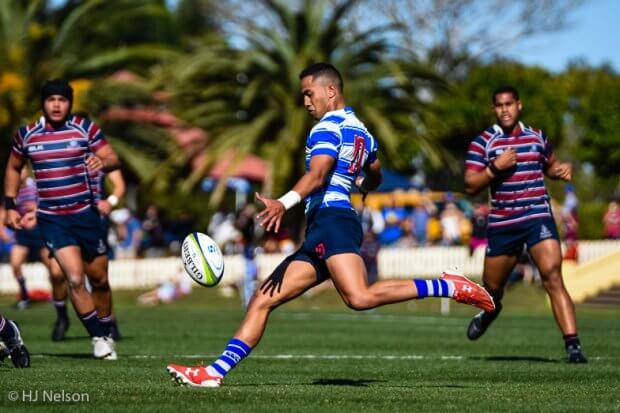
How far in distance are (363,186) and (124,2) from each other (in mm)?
27616

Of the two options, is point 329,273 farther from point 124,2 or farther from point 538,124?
point 538,124

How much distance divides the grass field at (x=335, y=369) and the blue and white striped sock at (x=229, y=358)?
0.43 feet

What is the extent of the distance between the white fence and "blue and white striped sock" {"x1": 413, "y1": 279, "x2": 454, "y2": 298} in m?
21.9

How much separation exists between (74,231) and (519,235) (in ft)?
13.7

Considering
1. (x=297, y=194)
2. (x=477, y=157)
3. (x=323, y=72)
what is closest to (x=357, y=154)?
(x=323, y=72)

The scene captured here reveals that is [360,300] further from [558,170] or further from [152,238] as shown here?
[152,238]

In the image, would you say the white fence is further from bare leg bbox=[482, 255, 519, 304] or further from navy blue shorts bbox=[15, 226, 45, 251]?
bare leg bbox=[482, 255, 519, 304]

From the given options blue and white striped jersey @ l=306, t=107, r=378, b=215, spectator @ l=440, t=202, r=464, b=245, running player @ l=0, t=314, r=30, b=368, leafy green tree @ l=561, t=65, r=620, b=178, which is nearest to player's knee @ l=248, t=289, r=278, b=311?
blue and white striped jersey @ l=306, t=107, r=378, b=215

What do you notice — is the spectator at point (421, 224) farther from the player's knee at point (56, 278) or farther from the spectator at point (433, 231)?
the player's knee at point (56, 278)

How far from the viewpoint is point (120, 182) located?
13.3 m

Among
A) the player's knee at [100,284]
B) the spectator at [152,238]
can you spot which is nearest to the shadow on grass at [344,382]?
the player's knee at [100,284]

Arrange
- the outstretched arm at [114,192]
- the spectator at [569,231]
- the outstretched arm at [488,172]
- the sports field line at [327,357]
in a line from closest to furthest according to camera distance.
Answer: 1. the outstretched arm at [488,172]
2. the sports field line at [327,357]
3. the outstretched arm at [114,192]
4. the spectator at [569,231]

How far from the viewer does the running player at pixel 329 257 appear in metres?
8.72

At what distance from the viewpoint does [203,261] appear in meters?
8.91
